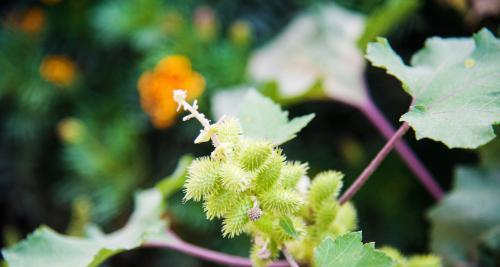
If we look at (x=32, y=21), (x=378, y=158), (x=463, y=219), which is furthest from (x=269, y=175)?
(x=32, y=21)

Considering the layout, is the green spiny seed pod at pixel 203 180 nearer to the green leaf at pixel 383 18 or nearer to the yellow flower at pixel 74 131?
the green leaf at pixel 383 18

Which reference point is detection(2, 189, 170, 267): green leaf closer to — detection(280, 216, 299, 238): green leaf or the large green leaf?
the large green leaf

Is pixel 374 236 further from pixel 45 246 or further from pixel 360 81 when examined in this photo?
pixel 45 246

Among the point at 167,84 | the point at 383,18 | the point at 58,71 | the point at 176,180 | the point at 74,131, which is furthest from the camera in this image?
the point at 58,71

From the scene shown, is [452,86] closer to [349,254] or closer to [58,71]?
[349,254]

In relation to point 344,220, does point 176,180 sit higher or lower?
higher

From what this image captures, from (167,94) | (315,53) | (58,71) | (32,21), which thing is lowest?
(315,53)

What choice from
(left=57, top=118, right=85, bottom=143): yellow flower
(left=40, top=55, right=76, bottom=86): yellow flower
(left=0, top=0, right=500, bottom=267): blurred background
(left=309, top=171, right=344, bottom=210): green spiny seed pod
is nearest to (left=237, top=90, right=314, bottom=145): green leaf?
(left=309, top=171, right=344, bottom=210): green spiny seed pod

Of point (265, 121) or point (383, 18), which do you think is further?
point (383, 18)
